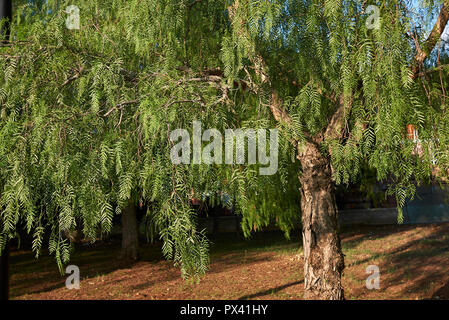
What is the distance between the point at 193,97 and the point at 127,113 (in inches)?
27.8

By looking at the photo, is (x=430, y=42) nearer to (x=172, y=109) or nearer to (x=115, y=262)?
(x=172, y=109)

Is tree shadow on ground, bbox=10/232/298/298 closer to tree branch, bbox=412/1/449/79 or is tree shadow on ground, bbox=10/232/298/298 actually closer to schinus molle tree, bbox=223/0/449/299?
schinus molle tree, bbox=223/0/449/299

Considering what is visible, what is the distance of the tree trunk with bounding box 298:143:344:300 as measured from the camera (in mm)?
5852

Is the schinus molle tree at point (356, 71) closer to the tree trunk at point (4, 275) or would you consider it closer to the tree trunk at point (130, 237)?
the tree trunk at point (4, 275)

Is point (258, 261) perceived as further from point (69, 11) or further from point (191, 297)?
point (69, 11)

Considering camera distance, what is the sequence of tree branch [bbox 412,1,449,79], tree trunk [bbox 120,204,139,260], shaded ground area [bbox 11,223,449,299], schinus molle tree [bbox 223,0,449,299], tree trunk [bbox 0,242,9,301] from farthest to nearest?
tree trunk [bbox 120,204,139,260] → shaded ground area [bbox 11,223,449,299] → tree branch [bbox 412,1,449,79] → tree trunk [bbox 0,242,9,301] → schinus molle tree [bbox 223,0,449,299]

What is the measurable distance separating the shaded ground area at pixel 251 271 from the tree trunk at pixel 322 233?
170cm

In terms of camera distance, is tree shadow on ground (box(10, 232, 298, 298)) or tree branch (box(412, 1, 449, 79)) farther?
tree shadow on ground (box(10, 232, 298, 298))

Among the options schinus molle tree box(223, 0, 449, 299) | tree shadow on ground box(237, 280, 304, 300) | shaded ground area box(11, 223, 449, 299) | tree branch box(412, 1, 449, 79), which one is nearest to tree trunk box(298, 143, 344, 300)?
schinus molle tree box(223, 0, 449, 299)

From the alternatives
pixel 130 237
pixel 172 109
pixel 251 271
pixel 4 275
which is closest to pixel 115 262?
pixel 130 237

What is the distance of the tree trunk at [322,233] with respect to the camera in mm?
5852

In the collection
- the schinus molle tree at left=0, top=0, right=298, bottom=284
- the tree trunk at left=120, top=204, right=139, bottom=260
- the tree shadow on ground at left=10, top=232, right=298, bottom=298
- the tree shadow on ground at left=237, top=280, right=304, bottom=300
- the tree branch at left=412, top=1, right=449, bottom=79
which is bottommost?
the tree shadow on ground at left=237, top=280, right=304, bottom=300

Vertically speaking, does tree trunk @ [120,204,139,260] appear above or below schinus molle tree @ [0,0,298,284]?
below

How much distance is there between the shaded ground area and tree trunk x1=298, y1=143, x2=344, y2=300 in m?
1.70
